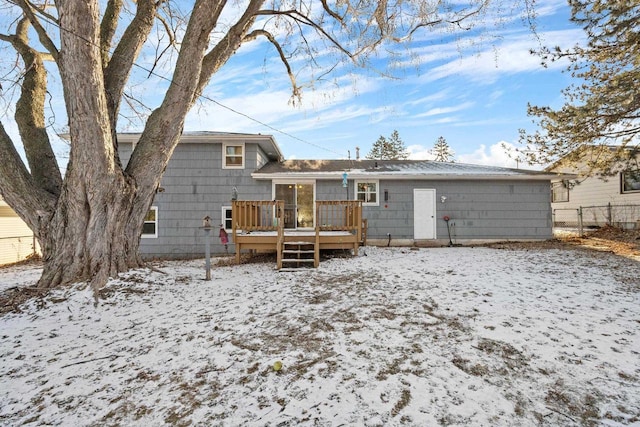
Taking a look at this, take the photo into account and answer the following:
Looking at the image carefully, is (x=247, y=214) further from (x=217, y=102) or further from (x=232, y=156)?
(x=232, y=156)

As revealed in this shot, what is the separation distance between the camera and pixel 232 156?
33.8ft

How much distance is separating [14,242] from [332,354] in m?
14.1

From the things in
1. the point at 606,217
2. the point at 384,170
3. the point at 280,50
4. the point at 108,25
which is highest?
the point at 280,50

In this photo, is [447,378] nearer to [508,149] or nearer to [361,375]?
[361,375]

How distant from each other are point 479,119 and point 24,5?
14.6m

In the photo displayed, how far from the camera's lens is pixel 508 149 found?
35.6 feet

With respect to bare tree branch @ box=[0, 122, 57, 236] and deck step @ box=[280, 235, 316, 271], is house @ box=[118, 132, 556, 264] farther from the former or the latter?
bare tree branch @ box=[0, 122, 57, 236]

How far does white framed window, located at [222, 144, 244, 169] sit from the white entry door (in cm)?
632

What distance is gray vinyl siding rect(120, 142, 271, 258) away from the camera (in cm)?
1020

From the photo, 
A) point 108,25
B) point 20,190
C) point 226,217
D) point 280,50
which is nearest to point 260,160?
point 226,217

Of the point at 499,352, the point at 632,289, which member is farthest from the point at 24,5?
the point at 632,289

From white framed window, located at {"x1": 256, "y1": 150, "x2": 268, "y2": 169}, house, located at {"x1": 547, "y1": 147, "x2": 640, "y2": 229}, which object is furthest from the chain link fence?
white framed window, located at {"x1": 256, "y1": 150, "x2": 268, "y2": 169}

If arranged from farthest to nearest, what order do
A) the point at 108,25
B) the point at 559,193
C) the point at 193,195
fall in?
1. the point at 559,193
2. the point at 193,195
3. the point at 108,25

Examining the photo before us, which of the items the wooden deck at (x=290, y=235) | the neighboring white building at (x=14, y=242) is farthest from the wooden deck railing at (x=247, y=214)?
the neighboring white building at (x=14, y=242)
